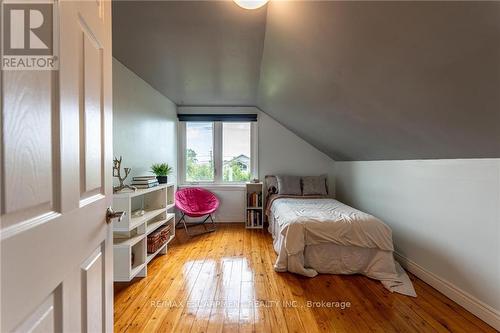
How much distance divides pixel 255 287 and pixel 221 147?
2.85m

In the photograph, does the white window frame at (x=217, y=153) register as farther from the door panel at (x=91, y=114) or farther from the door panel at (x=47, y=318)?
the door panel at (x=47, y=318)

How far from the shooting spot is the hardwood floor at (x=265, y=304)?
1685mm

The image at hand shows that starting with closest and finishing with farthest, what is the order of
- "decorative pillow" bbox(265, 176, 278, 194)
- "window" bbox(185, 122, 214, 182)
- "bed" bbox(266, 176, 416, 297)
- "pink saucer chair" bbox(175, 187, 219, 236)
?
1. "bed" bbox(266, 176, 416, 297)
2. "pink saucer chair" bbox(175, 187, 219, 236)
3. "decorative pillow" bbox(265, 176, 278, 194)
4. "window" bbox(185, 122, 214, 182)

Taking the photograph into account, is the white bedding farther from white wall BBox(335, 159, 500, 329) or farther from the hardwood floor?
white wall BBox(335, 159, 500, 329)

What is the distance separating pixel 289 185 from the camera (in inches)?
161

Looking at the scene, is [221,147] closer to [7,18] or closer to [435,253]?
[435,253]

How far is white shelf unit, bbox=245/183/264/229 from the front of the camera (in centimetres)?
415

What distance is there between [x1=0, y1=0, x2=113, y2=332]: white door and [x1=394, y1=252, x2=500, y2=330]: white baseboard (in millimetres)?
2446

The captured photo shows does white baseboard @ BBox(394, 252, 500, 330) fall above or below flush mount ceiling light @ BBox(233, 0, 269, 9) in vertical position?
below

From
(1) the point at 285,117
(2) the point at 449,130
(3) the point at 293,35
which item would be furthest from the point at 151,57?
(2) the point at 449,130

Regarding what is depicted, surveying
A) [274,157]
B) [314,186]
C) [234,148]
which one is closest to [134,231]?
[234,148]

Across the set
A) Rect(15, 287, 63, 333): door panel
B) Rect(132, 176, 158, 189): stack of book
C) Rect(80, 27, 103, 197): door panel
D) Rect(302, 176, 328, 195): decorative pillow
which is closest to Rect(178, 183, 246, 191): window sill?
Rect(302, 176, 328, 195): decorative pillow

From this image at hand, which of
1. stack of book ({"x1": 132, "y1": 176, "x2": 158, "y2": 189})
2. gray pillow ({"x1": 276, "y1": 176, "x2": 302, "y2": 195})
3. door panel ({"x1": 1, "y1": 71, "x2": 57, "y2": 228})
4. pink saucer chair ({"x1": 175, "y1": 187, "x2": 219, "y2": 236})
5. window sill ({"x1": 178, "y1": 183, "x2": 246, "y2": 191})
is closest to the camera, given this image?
door panel ({"x1": 1, "y1": 71, "x2": 57, "y2": 228})

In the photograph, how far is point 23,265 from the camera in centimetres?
48
